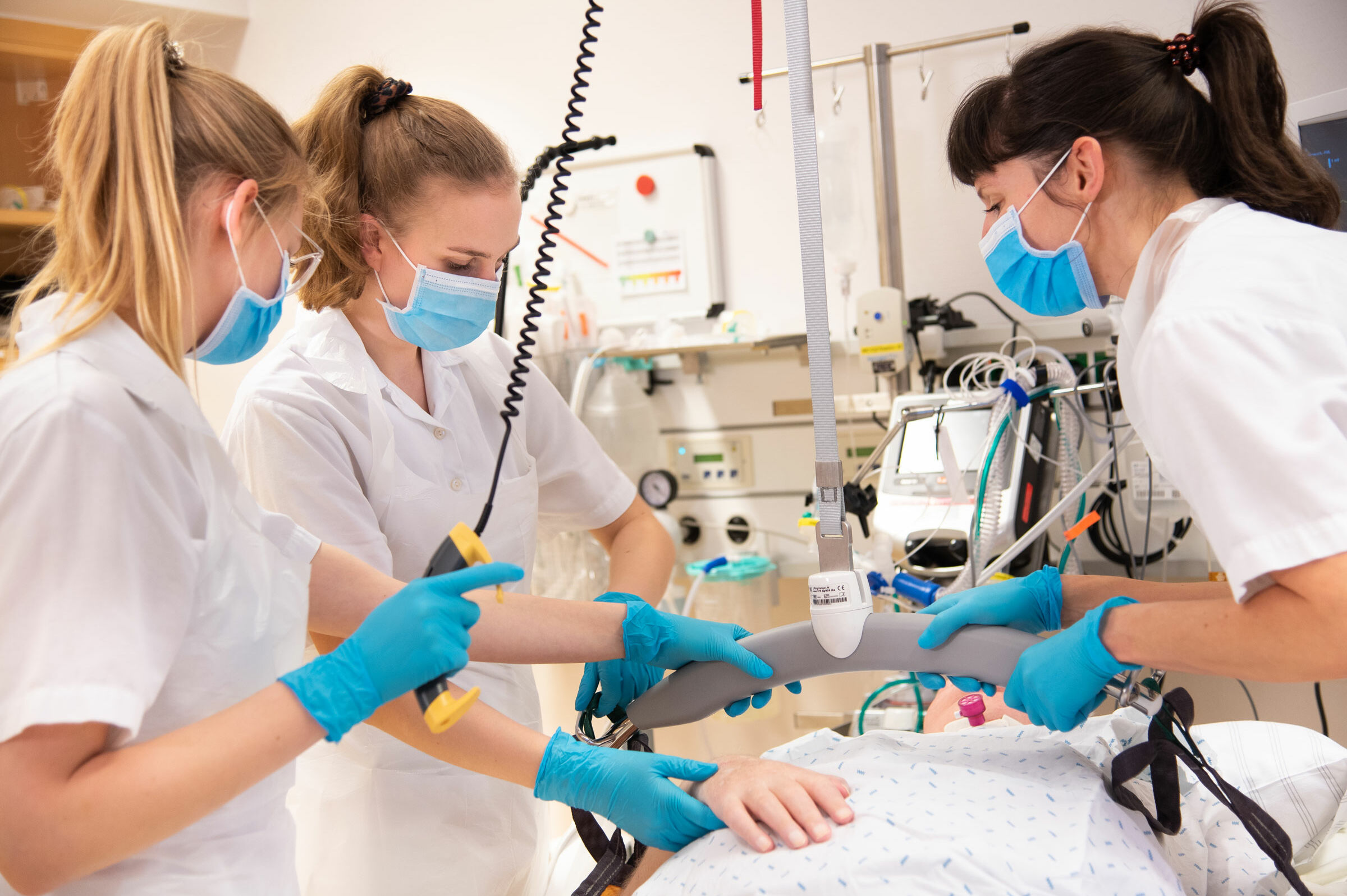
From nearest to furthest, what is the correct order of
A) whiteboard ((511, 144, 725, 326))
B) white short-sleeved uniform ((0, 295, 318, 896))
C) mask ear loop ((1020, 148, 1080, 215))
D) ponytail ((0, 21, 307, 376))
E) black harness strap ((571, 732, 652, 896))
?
white short-sleeved uniform ((0, 295, 318, 896))
ponytail ((0, 21, 307, 376))
black harness strap ((571, 732, 652, 896))
mask ear loop ((1020, 148, 1080, 215))
whiteboard ((511, 144, 725, 326))

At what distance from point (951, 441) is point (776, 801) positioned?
4.60ft

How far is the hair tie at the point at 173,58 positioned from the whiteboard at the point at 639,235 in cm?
204

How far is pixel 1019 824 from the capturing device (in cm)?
87

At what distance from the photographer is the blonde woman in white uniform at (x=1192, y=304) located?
0.76m

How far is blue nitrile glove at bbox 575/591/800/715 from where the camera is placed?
3.96 feet

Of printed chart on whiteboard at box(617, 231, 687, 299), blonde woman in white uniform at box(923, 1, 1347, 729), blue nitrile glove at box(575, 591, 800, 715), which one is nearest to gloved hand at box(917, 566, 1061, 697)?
blonde woman in white uniform at box(923, 1, 1347, 729)

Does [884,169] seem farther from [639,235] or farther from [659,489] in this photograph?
[659,489]

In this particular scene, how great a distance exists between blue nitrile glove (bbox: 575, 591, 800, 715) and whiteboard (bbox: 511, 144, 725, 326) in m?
1.83

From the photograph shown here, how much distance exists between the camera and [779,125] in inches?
114

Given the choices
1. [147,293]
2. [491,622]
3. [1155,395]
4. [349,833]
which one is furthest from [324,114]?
[1155,395]

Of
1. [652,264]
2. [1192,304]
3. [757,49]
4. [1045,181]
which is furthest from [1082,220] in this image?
[652,264]

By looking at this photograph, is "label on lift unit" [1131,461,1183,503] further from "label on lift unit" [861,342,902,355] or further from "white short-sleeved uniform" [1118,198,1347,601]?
"white short-sleeved uniform" [1118,198,1347,601]

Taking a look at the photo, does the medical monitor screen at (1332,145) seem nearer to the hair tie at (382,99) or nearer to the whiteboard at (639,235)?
the whiteboard at (639,235)

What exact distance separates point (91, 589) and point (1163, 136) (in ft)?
3.93
